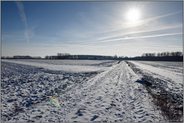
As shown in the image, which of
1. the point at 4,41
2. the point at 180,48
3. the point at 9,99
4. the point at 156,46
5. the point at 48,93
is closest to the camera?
the point at 4,41

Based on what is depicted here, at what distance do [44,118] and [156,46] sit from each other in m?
5.46

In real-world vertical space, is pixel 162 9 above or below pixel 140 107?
above

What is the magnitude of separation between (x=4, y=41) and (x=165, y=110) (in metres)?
6.18

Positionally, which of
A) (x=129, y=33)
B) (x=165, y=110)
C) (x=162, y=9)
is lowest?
(x=165, y=110)

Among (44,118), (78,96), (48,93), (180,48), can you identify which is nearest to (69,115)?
(44,118)

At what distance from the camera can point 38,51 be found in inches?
343

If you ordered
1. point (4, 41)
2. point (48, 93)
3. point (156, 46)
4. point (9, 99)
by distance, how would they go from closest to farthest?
point (4, 41)
point (9, 99)
point (156, 46)
point (48, 93)

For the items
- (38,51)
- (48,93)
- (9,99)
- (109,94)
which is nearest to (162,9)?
(109,94)

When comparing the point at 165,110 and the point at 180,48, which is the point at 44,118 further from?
the point at 180,48

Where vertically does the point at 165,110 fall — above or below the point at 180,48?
below

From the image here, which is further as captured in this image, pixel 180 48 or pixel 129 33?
pixel 129 33

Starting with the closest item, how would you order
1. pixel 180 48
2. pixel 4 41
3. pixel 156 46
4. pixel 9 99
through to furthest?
pixel 4 41 → pixel 180 48 → pixel 9 99 → pixel 156 46

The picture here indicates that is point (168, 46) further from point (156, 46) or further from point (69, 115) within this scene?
point (69, 115)

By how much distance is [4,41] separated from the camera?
21.9ft
